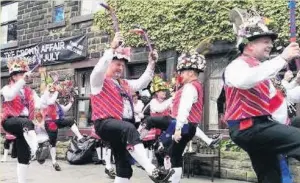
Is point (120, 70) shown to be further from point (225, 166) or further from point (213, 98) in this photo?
point (213, 98)

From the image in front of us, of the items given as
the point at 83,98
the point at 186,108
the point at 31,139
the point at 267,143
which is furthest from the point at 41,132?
the point at 267,143

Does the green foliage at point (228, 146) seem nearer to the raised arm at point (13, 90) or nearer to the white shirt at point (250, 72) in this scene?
the raised arm at point (13, 90)

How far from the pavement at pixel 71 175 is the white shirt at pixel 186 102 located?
2.52 m

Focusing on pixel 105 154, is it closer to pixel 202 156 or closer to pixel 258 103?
pixel 202 156

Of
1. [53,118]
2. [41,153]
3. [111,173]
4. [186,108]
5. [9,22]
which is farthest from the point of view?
[9,22]

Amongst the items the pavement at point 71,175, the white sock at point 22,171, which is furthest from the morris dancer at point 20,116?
the pavement at point 71,175

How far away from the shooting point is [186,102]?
6.01 m

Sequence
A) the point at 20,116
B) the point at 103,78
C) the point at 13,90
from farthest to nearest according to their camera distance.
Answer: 1. the point at 20,116
2. the point at 13,90
3. the point at 103,78

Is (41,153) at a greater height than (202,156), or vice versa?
(41,153)

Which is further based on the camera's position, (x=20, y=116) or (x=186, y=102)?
(x=20, y=116)

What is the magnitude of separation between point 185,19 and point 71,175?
12.8 feet

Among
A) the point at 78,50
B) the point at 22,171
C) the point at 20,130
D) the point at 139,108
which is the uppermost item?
the point at 78,50

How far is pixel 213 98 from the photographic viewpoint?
9680mm

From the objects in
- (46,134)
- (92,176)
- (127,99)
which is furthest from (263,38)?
(46,134)
